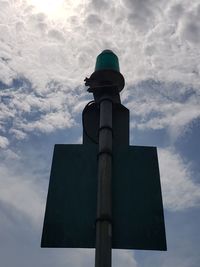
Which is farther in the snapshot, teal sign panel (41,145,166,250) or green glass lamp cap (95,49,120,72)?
green glass lamp cap (95,49,120,72)

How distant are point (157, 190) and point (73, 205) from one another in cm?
333

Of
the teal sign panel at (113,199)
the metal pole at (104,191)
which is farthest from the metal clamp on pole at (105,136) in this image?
the teal sign panel at (113,199)

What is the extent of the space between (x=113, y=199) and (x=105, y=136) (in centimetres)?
255

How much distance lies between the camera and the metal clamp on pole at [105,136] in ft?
32.1

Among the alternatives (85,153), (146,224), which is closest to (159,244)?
(146,224)

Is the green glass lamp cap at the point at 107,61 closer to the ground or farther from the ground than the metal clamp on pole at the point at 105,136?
farther from the ground

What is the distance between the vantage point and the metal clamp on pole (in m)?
9.78

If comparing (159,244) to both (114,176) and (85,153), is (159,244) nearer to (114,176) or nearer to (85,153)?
(114,176)

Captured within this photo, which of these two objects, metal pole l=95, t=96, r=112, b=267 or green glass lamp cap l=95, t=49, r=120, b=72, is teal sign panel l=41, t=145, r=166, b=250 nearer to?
metal pole l=95, t=96, r=112, b=267

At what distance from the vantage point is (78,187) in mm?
11883

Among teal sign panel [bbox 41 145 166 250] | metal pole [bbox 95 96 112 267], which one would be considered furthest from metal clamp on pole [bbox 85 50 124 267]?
teal sign panel [bbox 41 145 166 250]

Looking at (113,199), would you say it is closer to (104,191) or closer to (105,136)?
(104,191)

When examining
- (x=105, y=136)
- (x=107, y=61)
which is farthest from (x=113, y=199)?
(x=107, y=61)

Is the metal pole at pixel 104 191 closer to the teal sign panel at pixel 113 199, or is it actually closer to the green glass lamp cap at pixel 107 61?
the teal sign panel at pixel 113 199
